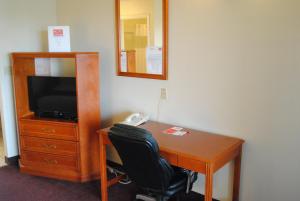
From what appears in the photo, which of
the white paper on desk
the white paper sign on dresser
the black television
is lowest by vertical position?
the black television

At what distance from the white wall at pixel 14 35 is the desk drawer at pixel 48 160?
1.32 feet

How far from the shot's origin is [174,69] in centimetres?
285

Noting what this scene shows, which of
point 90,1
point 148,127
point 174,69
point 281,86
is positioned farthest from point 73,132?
point 281,86

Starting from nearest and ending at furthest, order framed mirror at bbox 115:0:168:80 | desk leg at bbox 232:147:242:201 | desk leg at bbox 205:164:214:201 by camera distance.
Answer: desk leg at bbox 205:164:214:201, desk leg at bbox 232:147:242:201, framed mirror at bbox 115:0:168:80

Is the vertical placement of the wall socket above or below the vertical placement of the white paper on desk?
below

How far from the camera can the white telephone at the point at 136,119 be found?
293 centimetres

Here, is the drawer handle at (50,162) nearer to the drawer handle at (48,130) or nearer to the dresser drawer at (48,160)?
the dresser drawer at (48,160)

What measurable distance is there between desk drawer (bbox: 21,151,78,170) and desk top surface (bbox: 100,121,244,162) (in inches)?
30.9

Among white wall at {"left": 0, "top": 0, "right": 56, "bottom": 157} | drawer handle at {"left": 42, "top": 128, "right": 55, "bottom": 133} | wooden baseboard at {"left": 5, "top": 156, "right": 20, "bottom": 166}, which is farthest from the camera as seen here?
wooden baseboard at {"left": 5, "top": 156, "right": 20, "bottom": 166}

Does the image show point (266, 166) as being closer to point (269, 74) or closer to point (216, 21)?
point (269, 74)

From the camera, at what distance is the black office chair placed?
6.91ft

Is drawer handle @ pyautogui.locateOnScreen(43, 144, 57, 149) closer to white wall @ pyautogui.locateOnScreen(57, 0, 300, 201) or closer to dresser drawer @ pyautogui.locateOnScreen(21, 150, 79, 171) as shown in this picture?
dresser drawer @ pyautogui.locateOnScreen(21, 150, 79, 171)

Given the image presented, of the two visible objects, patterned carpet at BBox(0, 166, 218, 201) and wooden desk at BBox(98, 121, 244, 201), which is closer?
wooden desk at BBox(98, 121, 244, 201)

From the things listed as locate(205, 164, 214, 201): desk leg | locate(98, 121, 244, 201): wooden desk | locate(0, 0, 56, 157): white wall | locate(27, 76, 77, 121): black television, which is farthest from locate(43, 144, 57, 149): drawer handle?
locate(205, 164, 214, 201): desk leg
